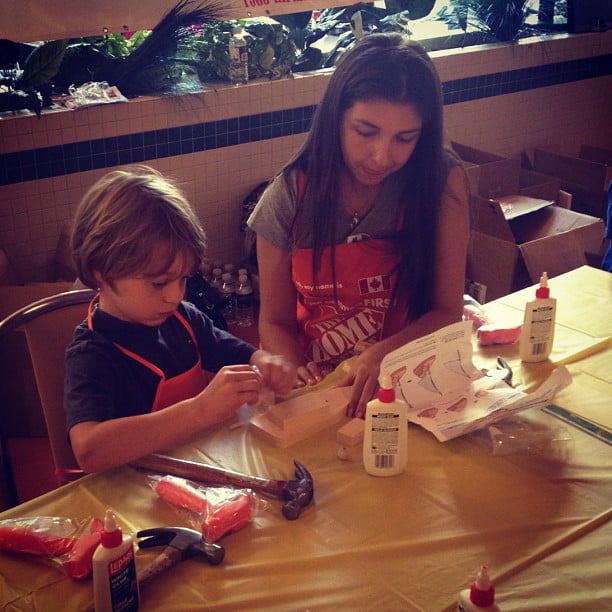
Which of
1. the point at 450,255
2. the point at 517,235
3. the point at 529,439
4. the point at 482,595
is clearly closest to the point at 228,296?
the point at 517,235

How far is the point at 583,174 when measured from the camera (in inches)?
175

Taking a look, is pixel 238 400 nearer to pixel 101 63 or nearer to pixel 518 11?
pixel 101 63

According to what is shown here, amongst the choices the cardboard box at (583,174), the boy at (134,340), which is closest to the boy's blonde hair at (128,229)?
the boy at (134,340)

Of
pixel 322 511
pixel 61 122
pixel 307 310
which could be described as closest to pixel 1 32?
pixel 61 122

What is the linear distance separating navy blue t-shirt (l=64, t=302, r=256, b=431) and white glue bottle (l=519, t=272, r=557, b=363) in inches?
25.9

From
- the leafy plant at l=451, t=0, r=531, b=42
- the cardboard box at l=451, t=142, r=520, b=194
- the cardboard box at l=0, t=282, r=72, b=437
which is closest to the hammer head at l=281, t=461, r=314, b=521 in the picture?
the cardboard box at l=0, t=282, r=72, b=437

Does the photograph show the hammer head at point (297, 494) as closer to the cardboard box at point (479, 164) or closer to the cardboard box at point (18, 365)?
the cardboard box at point (18, 365)

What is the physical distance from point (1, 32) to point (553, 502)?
241cm

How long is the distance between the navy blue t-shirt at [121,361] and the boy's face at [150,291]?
4cm

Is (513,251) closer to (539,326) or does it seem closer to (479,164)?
(479,164)

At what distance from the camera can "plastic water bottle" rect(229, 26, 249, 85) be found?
3.54m

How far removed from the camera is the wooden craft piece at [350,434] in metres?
1.63

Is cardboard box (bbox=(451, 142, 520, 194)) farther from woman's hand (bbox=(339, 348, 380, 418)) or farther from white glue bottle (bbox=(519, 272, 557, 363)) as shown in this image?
woman's hand (bbox=(339, 348, 380, 418))

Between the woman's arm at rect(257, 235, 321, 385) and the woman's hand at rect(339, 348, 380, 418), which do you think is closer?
the woman's hand at rect(339, 348, 380, 418)
